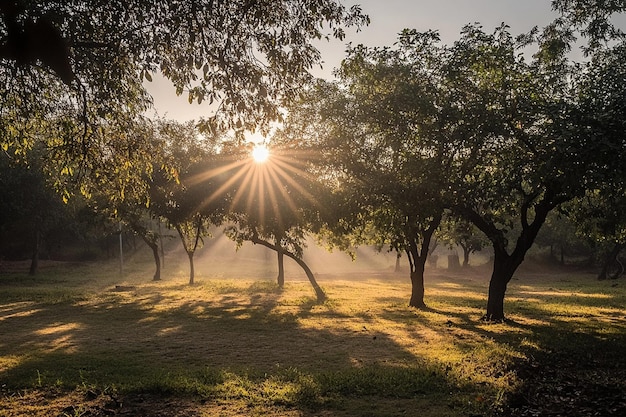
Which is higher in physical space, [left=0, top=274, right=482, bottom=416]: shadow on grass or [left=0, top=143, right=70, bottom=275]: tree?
[left=0, top=143, right=70, bottom=275]: tree

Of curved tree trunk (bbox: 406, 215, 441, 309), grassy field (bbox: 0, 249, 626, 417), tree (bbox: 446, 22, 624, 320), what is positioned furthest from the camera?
curved tree trunk (bbox: 406, 215, 441, 309)

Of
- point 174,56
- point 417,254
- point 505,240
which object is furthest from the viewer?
point 417,254

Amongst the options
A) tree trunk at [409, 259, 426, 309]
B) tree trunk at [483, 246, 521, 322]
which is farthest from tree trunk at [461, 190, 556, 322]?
tree trunk at [409, 259, 426, 309]

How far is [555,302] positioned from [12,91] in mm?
32698

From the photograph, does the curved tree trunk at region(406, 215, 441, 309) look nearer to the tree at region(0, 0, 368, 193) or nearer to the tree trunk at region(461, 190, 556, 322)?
the tree trunk at region(461, 190, 556, 322)

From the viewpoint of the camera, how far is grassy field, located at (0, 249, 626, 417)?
9.71 metres

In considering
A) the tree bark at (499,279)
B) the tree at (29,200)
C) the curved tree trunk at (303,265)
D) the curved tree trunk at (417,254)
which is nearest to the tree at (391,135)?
the curved tree trunk at (417,254)

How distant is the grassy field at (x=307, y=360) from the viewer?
9.71m

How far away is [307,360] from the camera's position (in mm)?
14500

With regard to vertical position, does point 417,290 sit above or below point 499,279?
below

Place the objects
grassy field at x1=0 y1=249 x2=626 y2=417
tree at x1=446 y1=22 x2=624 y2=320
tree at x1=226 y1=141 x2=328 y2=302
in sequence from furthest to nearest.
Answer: tree at x1=226 y1=141 x2=328 y2=302 → tree at x1=446 y1=22 x2=624 y2=320 → grassy field at x1=0 y1=249 x2=626 y2=417

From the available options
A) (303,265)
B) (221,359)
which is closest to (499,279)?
(221,359)

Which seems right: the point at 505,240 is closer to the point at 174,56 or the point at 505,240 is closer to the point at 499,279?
the point at 499,279

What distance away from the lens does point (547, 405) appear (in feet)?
31.2
